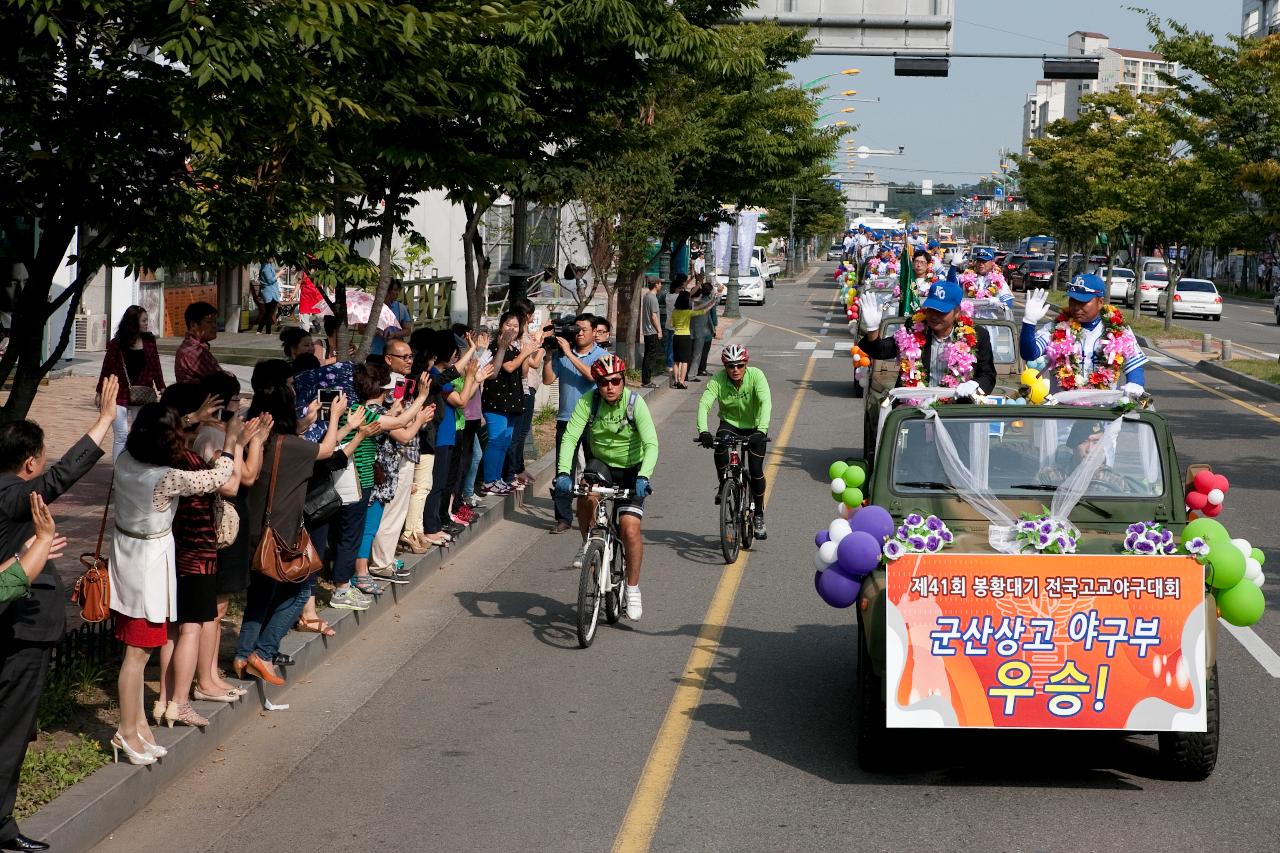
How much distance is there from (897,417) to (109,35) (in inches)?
178

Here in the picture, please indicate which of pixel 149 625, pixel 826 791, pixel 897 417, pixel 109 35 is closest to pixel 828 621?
pixel 897 417

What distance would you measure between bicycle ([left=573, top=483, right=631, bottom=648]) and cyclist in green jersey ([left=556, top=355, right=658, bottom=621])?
7 centimetres

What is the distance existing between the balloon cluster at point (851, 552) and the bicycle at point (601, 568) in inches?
92.8

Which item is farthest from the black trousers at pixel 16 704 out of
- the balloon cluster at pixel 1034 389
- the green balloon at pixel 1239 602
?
the balloon cluster at pixel 1034 389

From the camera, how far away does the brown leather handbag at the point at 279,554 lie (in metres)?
8.11

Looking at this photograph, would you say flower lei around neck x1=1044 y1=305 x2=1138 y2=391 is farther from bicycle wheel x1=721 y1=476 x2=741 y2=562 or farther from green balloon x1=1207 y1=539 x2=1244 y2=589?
green balloon x1=1207 y1=539 x2=1244 y2=589

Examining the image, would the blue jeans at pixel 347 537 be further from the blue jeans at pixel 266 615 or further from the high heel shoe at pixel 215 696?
the high heel shoe at pixel 215 696

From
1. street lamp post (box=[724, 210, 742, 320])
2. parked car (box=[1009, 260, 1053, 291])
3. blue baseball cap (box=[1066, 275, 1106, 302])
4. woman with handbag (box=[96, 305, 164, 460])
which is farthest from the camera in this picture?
parked car (box=[1009, 260, 1053, 291])

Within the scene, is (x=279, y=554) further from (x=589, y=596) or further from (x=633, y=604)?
(x=633, y=604)

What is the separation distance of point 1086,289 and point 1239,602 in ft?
15.4

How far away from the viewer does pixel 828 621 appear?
10.5 meters

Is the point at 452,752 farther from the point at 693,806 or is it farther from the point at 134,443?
the point at 134,443

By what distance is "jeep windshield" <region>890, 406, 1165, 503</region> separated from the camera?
7961 mm

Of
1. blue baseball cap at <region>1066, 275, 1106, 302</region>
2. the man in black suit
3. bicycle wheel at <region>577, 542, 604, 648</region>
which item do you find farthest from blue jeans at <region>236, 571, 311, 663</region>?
blue baseball cap at <region>1066, 275, 1106, 302</region>
